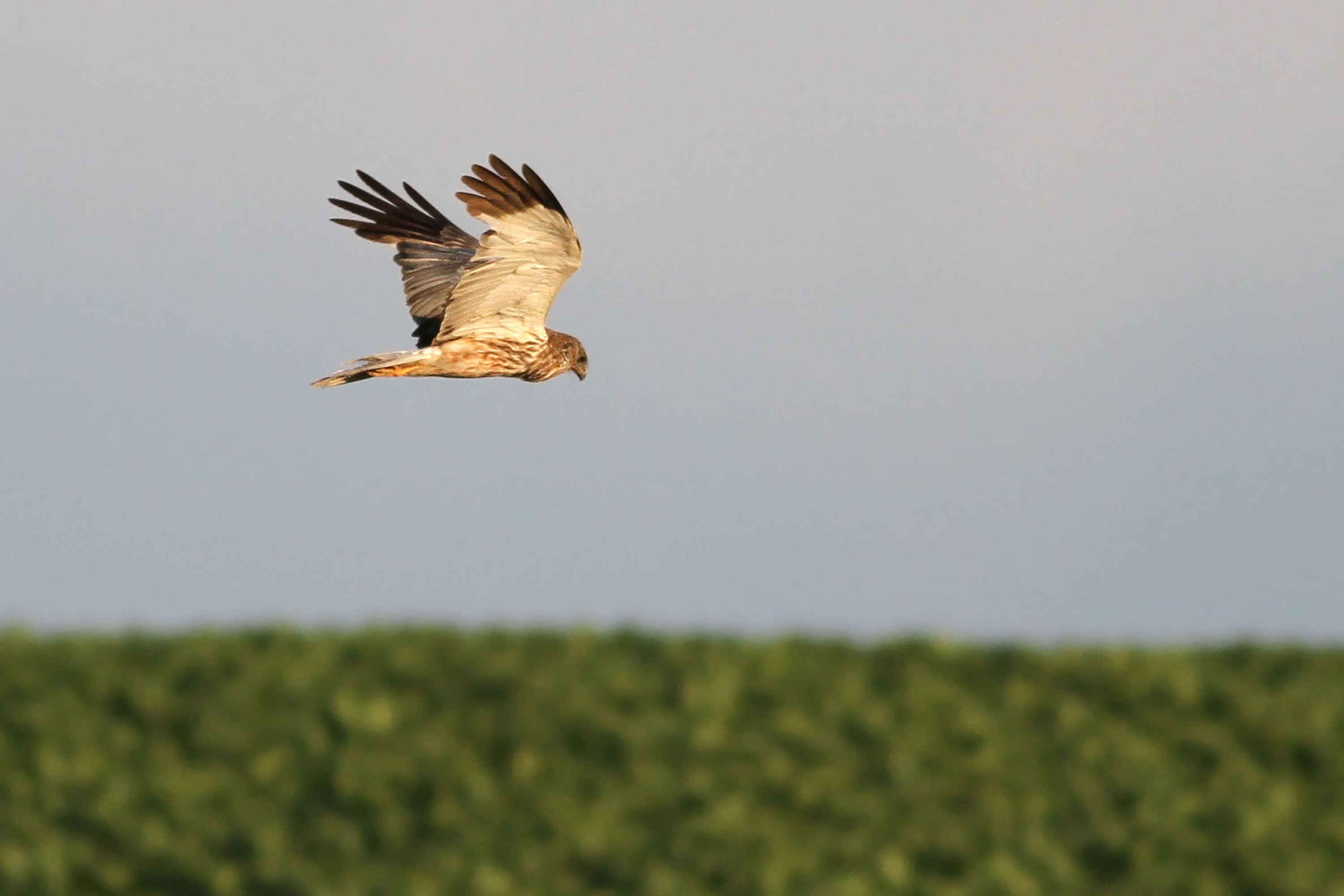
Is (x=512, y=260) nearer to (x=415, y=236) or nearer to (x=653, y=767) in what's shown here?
(x=415, y=236)

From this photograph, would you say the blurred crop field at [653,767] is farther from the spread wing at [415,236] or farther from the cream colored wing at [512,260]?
the spread wing at [415,236]

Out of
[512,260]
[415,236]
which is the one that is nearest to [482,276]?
[512,260]

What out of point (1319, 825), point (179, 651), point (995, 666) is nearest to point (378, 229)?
point (179, 651)

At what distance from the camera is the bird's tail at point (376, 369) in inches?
492

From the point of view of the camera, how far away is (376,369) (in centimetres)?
1266

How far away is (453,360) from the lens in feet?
42.3

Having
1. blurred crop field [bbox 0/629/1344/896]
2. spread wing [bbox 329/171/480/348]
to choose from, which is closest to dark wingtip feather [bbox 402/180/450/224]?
spread wing [bbox 329/171/480/348]

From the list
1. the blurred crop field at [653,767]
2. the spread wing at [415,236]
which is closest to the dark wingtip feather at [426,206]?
the spread wing at [415,236]

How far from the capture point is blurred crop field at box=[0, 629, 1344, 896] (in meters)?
5.97

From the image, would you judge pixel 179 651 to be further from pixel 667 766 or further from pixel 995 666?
pixel 995 666

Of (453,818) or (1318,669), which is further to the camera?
(1318,669)

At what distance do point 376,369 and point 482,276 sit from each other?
3.68ft

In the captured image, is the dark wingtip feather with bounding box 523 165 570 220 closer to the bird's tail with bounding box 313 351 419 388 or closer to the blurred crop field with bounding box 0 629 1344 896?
the bird's tail with bounding box 313 351 419 388

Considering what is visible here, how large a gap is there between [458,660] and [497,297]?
623cm
